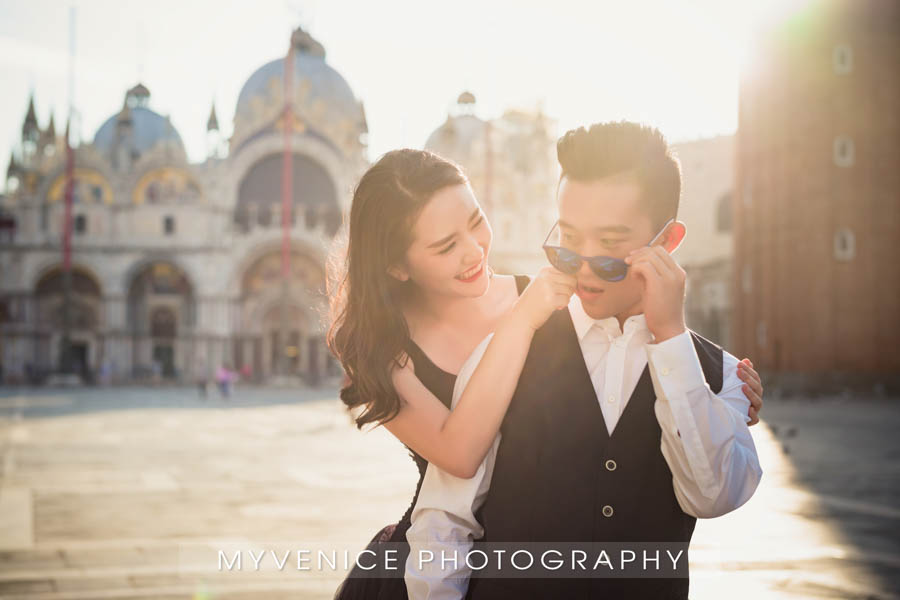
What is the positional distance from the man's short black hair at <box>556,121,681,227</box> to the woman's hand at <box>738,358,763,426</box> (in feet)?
1.44

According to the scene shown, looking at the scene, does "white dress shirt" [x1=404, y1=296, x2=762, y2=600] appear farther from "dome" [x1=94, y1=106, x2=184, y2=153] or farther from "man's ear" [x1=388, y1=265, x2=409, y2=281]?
"dome" [x1=94, y1=106, x2=184, y2=153]

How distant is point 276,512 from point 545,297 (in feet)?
25.9

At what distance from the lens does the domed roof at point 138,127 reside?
69562mm

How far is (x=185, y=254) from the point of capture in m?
57.2

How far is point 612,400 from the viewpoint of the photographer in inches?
98.2

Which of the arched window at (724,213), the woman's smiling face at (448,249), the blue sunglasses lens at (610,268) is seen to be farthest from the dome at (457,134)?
the blue sunglasses lens at (610,268)

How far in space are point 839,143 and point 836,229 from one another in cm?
302

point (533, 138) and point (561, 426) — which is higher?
point (533, 138)

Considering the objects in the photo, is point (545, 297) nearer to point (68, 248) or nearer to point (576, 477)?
point (576, 477)

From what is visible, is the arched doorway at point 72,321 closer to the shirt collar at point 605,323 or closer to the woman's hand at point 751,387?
the shirt collar at point 605,323

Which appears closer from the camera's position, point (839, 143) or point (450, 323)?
point (450, 323)

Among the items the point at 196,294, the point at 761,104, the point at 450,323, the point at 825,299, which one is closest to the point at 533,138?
the point at 196,294

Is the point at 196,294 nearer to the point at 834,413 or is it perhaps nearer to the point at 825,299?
the point at 825,299

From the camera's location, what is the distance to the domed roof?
69.6 m
